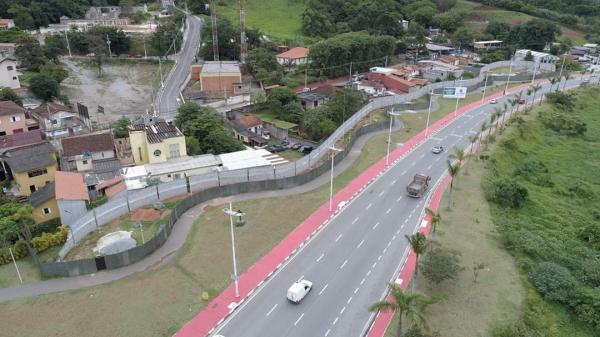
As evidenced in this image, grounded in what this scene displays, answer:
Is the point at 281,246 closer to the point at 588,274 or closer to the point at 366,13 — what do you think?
the point at 588,274

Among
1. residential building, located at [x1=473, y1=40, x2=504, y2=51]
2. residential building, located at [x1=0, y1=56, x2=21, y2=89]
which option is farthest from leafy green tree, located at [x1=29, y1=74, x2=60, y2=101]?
residential building, located at [x1=473, y1=40, x2=504, y2=51]

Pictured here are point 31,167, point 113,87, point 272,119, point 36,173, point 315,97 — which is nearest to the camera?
point 31,167

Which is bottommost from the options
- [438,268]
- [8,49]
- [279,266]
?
[279,266]

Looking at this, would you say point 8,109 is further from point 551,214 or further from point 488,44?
point 488,44

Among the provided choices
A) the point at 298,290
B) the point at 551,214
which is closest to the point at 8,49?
the point at 298,290

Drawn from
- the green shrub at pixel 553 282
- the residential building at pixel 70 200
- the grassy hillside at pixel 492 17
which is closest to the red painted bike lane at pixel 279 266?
the green shrub at pixel 553 282

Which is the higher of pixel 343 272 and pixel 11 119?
pixel 11 119

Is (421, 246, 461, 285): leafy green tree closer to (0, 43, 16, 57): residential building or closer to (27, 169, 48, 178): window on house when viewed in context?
(27, 169, 48, 178): window on house
